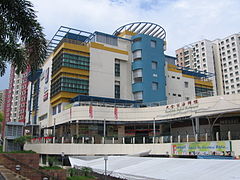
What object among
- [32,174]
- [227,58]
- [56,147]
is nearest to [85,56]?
[56,147]

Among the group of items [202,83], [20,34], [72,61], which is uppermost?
[72,61]

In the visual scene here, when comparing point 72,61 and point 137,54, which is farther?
point 137,54

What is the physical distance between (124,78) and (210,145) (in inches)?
1027

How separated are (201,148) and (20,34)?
24.8 metres

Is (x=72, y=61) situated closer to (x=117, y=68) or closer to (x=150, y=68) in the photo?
(x=117, y=68)

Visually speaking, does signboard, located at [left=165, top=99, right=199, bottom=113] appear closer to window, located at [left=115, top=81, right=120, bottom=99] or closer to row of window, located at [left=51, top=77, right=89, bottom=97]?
window, located at [left=115, top=81, right=120, bottom=99]

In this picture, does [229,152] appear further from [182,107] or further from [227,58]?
[227,58]

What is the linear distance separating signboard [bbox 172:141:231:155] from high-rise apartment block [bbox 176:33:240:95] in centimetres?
7131

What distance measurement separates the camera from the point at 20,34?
42.8 feet

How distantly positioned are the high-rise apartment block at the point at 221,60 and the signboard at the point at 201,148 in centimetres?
7131

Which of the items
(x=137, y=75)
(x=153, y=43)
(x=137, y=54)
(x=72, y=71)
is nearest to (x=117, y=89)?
(x=137, y=75)

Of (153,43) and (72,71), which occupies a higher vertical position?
(153,43)

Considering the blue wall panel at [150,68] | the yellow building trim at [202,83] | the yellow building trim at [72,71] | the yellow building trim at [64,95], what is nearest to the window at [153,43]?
the blue wall panel at [150,68]

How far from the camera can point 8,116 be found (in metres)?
112
